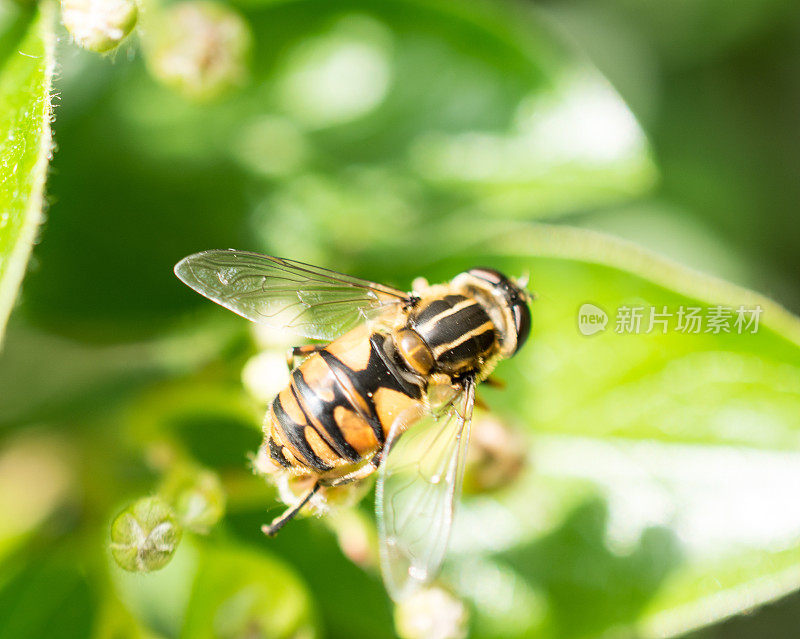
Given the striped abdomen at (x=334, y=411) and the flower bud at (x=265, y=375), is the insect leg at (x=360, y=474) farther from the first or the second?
the flower bud at (x=265, y=375)

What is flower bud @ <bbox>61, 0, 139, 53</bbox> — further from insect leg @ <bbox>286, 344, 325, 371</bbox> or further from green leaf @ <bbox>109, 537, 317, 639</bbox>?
green leaf @ <bbox>109, 537, 317, 639</bbox>

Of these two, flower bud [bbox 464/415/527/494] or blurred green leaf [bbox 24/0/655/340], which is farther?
blurred green leaf [bbox 24/0/655/340]

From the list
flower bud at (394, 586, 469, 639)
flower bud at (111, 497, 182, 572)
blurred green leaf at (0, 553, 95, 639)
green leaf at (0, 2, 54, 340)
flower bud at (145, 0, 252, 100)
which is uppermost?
flower bud at (145, 0, 252, 100)

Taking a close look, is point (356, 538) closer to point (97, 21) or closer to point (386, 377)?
point (386, 377)

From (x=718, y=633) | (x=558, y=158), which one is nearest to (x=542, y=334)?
(x=558, y=158)

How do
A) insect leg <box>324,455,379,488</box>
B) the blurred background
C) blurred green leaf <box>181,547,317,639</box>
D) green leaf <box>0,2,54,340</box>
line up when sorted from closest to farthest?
green leaf <box>0,2,54,340</box>, insect leg <box>324,455,379,488</box>, blurred green leaf <box>181,547,317,639</box>, the blurred background

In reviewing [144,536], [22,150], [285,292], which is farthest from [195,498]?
[22,150]

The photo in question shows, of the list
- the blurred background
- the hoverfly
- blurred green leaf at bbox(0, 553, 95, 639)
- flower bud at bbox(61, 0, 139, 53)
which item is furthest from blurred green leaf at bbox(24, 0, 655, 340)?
blurred green leaf at bbox(0, 553, 95, 639)
